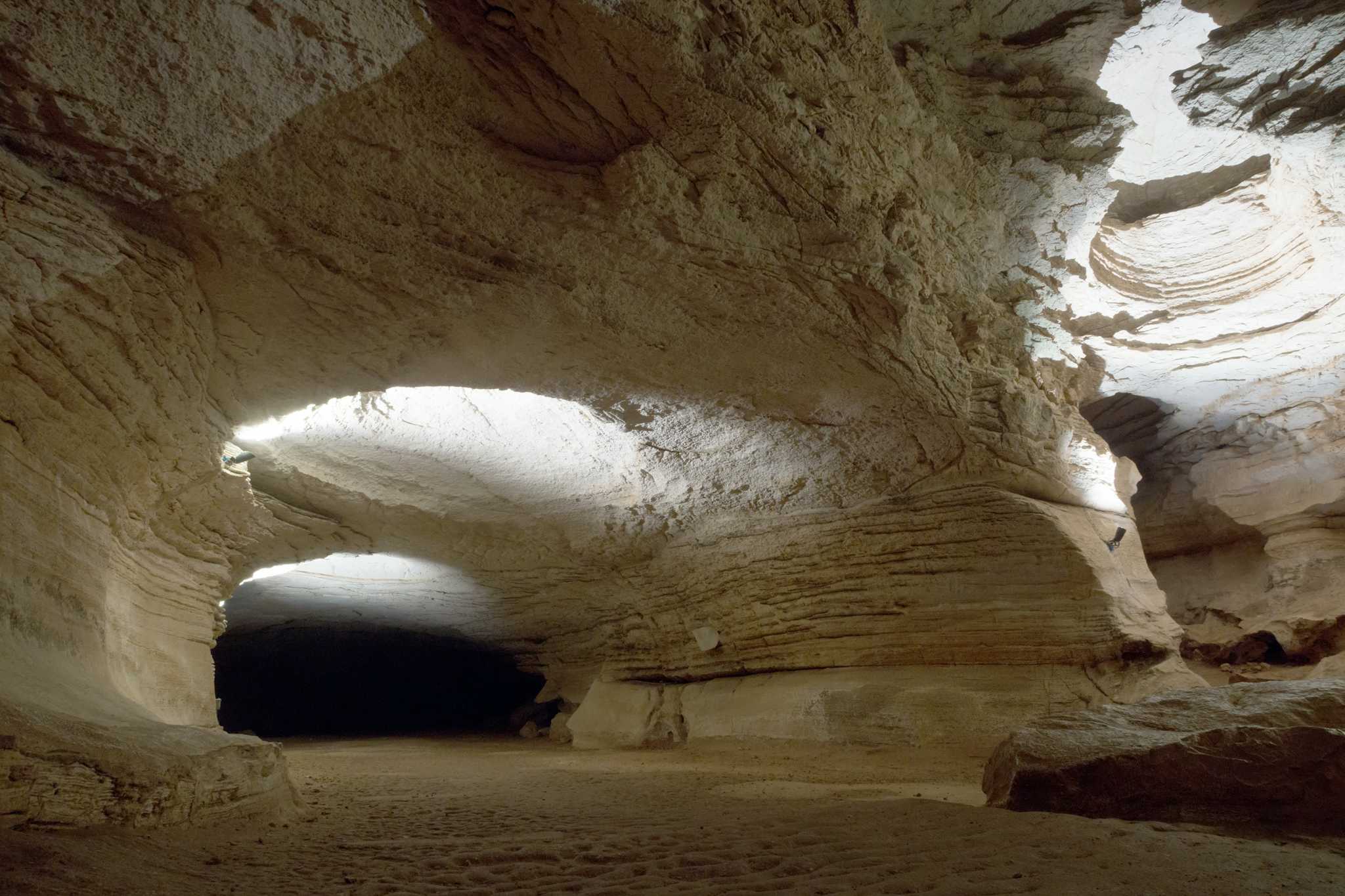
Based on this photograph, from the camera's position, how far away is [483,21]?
390 cm

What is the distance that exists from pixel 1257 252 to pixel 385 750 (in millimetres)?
12988

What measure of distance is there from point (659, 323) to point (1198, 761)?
173 inches

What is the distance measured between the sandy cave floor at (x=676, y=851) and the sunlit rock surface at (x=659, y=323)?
0.67 m

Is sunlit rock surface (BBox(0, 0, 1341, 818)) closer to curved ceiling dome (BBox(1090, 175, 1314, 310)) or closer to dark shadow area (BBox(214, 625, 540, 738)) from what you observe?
curved ceiling dome (BBox(1090, 175, 1314, 310))

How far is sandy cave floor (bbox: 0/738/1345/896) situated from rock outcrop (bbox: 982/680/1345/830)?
0.54 ft

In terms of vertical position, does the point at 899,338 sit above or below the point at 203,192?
below

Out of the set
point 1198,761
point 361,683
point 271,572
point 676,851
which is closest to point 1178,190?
point 1198,761

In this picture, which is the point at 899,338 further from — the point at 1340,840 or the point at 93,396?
the point at 93,396

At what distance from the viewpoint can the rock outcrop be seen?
11.1 ft

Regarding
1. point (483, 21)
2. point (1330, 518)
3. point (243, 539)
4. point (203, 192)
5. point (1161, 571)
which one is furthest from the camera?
point (1161, 571)

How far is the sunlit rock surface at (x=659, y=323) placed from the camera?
159 inches

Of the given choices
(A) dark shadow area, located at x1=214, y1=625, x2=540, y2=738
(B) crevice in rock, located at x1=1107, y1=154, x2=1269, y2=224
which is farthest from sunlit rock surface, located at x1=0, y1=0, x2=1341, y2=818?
(A) dark shadow area, located at x1=214, y1=625, x2=540, y2=738

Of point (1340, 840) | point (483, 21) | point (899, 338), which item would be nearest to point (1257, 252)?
point (899, 338)

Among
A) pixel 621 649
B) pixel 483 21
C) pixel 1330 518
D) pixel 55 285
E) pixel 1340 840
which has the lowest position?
pixel 1340 840
